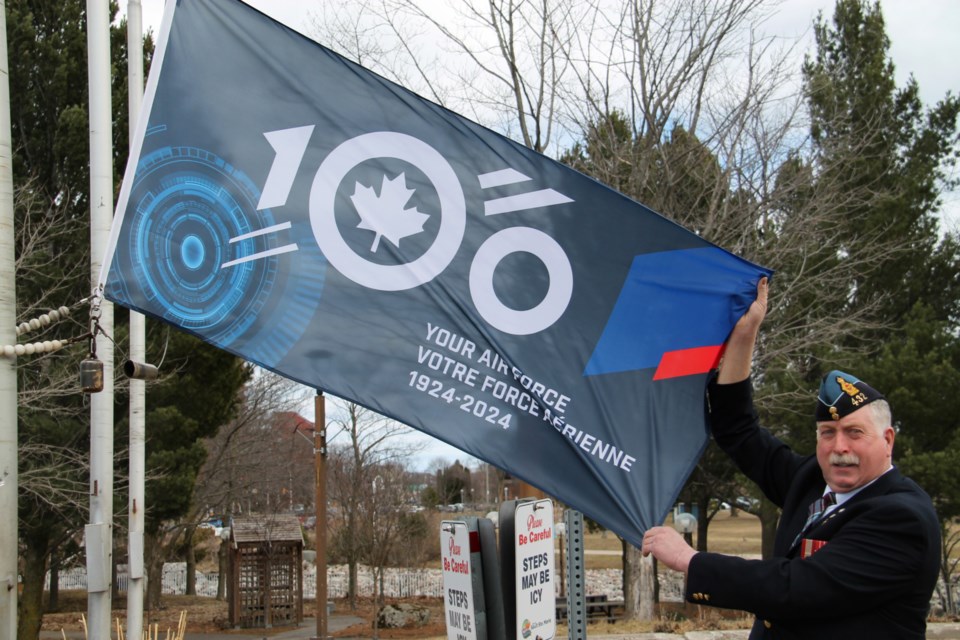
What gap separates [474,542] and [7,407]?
96.4 inches

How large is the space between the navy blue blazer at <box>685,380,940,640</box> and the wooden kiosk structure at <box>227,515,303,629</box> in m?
27.7

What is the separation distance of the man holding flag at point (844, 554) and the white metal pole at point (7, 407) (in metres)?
3.46

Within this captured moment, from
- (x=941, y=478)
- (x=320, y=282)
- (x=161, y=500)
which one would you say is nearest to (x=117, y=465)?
(x=161, y=500)

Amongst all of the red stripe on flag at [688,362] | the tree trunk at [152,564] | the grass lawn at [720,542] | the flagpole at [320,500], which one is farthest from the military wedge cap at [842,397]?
the grass lawn at [720,542]

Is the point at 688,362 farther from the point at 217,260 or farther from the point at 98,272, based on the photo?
the point at 98,272

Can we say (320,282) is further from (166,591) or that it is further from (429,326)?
(166,591)

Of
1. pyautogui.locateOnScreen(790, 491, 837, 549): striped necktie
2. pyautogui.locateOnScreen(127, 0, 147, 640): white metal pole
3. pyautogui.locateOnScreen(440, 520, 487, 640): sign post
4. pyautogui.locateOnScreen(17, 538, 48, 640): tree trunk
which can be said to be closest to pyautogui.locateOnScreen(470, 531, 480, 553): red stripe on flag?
pyautogui.locateOnScreen(440, 520, 487, 640): sign post

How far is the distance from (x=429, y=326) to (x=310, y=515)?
53581 millimetres

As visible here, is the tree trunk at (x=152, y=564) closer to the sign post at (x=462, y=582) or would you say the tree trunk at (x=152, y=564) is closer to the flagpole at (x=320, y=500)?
the flagpole at (x=320, y=500)

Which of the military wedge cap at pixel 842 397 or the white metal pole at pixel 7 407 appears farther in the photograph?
the white metal pole at pixel 7 407

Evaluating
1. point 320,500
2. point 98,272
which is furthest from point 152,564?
point 98,272

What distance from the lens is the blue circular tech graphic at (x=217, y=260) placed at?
4.16m

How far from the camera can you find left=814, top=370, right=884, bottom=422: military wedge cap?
8.75 ft

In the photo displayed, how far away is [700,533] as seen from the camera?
111 ft
